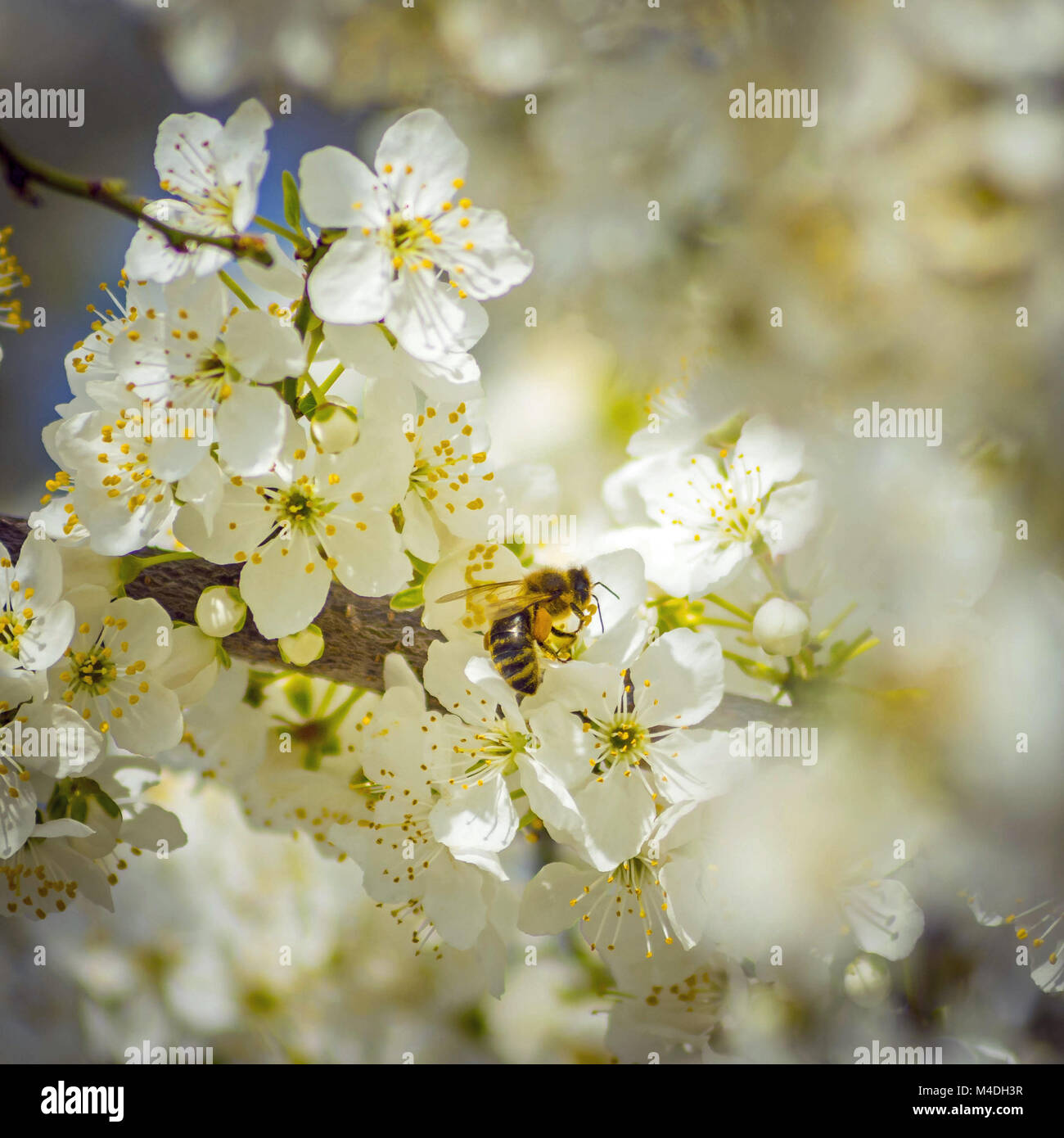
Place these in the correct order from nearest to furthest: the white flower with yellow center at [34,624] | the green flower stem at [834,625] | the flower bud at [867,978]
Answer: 1. the white flower with yellow center at [34,624]
2. the green flower stem at [834,625]
3. the flower bud at [867,978]

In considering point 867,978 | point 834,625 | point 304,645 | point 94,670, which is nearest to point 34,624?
point 94,670

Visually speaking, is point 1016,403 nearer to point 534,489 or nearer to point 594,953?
point 534,489

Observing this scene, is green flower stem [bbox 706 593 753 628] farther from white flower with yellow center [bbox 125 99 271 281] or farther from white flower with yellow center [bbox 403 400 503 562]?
white flower with yellow center [bbox 125 99 271 281]

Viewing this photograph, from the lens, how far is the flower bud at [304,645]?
81 cm

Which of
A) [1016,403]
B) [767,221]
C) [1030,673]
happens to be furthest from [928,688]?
[767,221]

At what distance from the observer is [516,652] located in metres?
0.76

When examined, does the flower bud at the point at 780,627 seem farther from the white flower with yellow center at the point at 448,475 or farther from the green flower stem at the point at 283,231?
the green flower stem at the point at 283,231

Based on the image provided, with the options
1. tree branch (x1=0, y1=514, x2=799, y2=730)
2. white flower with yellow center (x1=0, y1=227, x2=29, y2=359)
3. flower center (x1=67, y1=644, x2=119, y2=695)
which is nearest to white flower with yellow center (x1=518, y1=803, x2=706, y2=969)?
tree branch (x1=0, y1=514, x2=799, y2=730)

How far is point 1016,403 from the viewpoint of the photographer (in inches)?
39.5

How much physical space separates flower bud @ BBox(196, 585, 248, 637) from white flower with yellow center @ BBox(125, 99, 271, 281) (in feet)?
0.94

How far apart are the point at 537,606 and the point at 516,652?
0.17ft

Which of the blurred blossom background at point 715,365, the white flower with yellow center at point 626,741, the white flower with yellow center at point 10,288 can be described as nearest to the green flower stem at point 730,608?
the blurred blossom background at point 715,365

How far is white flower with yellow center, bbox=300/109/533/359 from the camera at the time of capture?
69 centimetres

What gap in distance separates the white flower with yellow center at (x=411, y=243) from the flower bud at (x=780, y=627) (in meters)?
0.39
